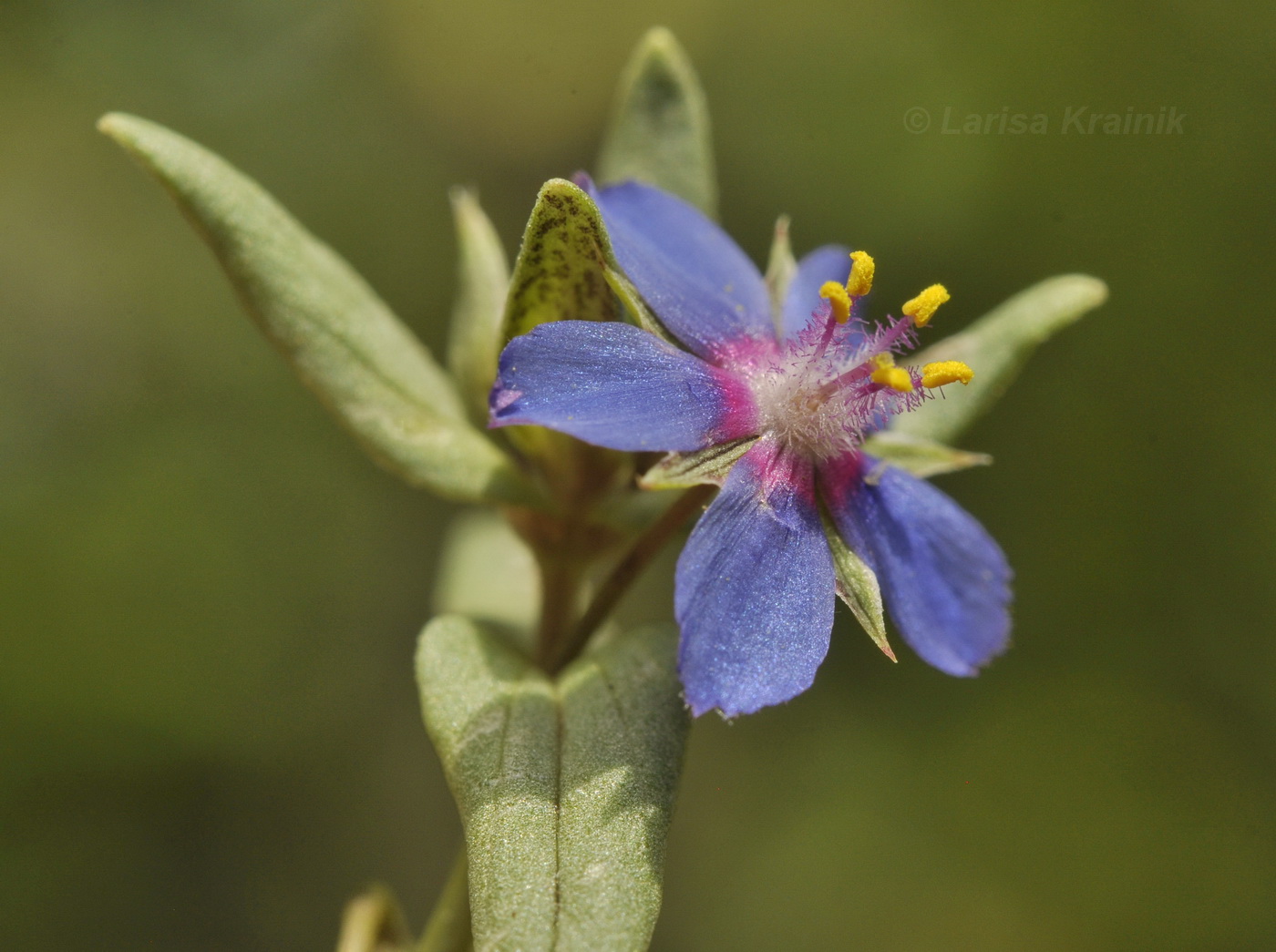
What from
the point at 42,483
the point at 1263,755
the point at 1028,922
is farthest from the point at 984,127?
the point at 42,483

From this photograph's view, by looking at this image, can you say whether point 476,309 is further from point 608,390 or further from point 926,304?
point 926,304

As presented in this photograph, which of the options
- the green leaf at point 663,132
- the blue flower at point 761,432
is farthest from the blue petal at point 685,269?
the green leaf at point 663,132

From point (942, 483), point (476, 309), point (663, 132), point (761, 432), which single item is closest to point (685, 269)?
point (761, 432)

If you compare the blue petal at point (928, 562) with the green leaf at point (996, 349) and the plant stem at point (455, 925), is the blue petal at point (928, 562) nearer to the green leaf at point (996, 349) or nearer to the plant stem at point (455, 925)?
the green leaf at point (996, 349)

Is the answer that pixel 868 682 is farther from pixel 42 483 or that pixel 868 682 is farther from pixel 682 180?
pixel 42 483

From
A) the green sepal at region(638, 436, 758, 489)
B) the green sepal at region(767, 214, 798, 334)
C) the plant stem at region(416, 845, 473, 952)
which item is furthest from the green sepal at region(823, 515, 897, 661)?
the plant stem at region(416, 845, 473, 952)

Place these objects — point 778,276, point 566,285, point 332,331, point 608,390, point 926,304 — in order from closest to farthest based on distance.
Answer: point 608,390 < point 566,285 < point 926,304 < point 332,331 < point 778,276

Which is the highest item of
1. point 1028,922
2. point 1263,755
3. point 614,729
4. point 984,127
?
point 984,127
